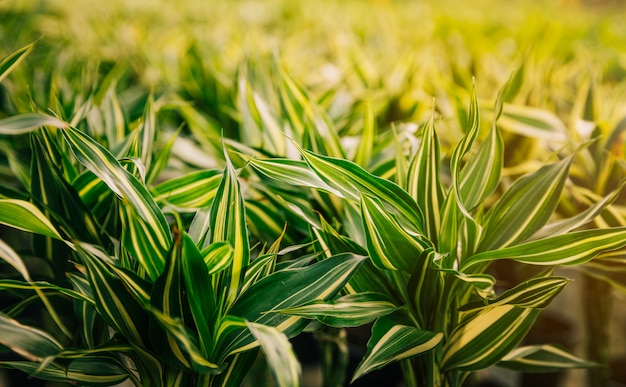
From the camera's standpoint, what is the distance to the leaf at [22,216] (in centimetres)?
Result: 72

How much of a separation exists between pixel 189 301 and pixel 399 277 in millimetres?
277

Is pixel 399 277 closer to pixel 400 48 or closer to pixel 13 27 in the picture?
pixel 400 48

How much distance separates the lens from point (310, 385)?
1.94 meters

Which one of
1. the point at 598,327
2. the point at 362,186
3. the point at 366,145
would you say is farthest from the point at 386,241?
the point at 598,327

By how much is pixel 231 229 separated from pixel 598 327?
83 centimetres

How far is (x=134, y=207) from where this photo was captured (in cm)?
66

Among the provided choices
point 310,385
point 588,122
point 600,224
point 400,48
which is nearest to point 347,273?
point 600,224

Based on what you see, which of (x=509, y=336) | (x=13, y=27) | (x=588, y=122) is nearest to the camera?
(x=509, y=336)

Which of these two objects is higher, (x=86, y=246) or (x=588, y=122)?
(x=588, y=122)

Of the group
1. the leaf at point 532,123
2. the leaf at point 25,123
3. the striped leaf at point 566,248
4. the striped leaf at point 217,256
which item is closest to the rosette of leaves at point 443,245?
the striped leaf at point 566,248

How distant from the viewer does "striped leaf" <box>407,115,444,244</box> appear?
75 cm

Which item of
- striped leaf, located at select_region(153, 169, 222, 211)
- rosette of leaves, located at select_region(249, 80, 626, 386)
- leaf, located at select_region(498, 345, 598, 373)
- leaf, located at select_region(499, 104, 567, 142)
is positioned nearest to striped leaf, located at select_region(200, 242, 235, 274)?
rosette of leaves, located at select_region(249, 80, 626, 386)

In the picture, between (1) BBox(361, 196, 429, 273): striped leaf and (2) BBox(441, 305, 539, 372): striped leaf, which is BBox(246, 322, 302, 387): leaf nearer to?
(1) BBox(361, 196, 429, 273): striped leaf

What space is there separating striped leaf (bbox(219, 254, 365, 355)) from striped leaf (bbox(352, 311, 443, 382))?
3.0 inches
